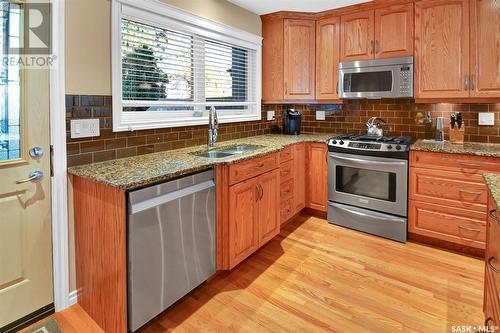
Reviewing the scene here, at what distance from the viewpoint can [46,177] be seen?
6.24 ft

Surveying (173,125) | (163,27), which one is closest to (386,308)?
(173,125)

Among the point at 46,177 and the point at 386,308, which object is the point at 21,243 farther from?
the point at 386,308

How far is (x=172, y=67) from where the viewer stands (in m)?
2.72

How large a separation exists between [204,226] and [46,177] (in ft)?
3.28

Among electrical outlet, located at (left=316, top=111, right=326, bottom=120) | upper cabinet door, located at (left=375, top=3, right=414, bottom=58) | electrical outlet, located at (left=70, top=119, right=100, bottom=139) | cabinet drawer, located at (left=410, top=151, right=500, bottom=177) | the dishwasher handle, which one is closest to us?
the dishwasher handle

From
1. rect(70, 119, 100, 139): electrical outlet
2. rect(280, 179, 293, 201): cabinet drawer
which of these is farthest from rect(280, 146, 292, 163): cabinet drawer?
rect(70, 119, 100, 139): electrical outlet

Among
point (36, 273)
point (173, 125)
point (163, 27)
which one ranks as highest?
point (163, 27)

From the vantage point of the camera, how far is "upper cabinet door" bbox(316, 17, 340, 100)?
11.6 feet

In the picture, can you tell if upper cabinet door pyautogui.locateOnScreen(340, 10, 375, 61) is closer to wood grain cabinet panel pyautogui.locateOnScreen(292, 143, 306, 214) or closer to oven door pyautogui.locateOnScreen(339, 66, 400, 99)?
oven door pyautogui.locateOnScreen(339, 66, 400, 99)

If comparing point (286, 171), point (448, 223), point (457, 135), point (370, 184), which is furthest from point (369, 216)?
point (457, 135)

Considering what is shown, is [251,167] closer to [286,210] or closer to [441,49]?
[286,210]

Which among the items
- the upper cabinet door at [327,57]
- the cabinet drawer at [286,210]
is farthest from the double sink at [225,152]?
the upper cabinet door at [327,57]

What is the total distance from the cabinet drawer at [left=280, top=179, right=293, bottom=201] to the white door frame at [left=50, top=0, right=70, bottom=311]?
6.31 feet

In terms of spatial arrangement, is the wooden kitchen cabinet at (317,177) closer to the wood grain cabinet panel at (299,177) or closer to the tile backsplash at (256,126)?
the wood grain cabinet panel at (299,177)
